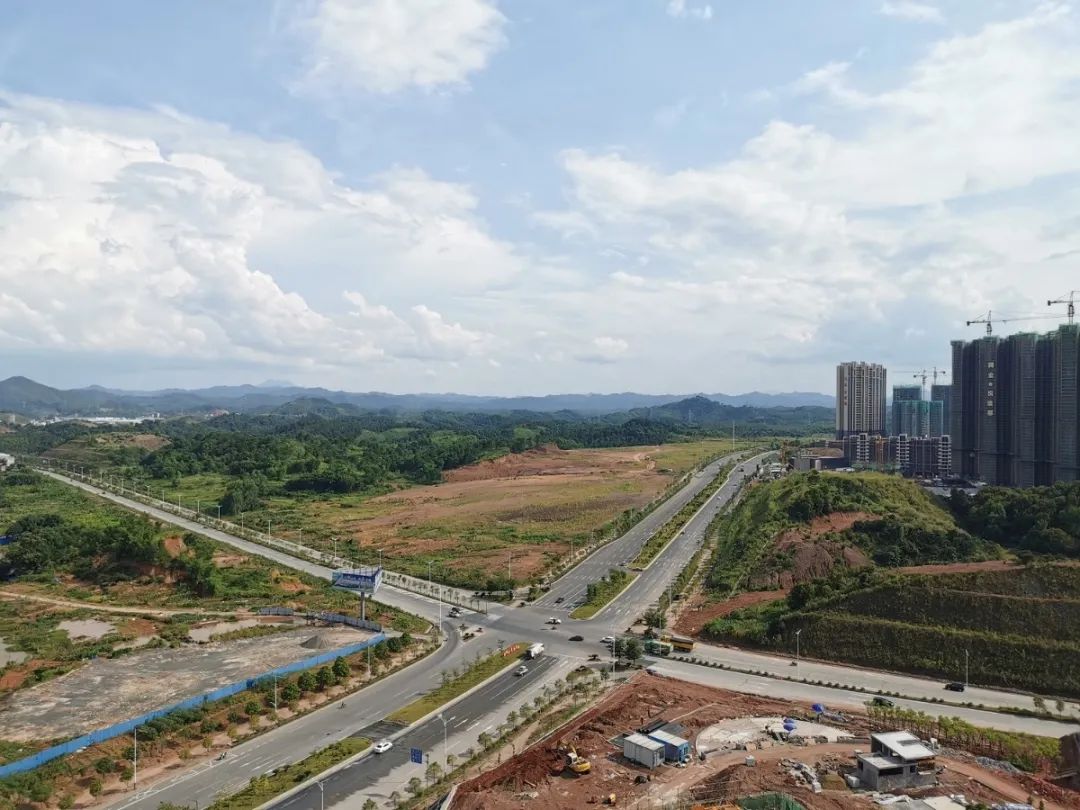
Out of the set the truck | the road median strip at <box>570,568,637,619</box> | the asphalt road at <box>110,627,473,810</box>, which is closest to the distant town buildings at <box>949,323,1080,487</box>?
the road median strip at <box>570,568,637,619</box>

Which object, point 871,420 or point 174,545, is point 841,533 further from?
point 871,420

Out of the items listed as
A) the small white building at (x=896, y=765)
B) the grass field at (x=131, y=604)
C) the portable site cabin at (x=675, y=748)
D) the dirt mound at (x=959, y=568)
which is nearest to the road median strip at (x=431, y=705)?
the grass field at (x=131, y=604)

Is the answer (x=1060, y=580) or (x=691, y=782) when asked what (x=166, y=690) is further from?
(x=1060, y=580)

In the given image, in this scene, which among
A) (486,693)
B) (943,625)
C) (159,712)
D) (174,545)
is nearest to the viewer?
(159,712)

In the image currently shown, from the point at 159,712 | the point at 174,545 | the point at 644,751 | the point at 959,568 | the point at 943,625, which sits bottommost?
the point at 159,712

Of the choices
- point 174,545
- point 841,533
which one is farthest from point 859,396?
point 174,545

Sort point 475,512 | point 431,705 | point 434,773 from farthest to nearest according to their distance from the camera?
point 475,512, point 431,705, point 434,773

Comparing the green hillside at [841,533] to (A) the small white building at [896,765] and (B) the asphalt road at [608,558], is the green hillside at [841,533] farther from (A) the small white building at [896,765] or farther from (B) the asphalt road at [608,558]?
(A) the small white building at [896,765]
